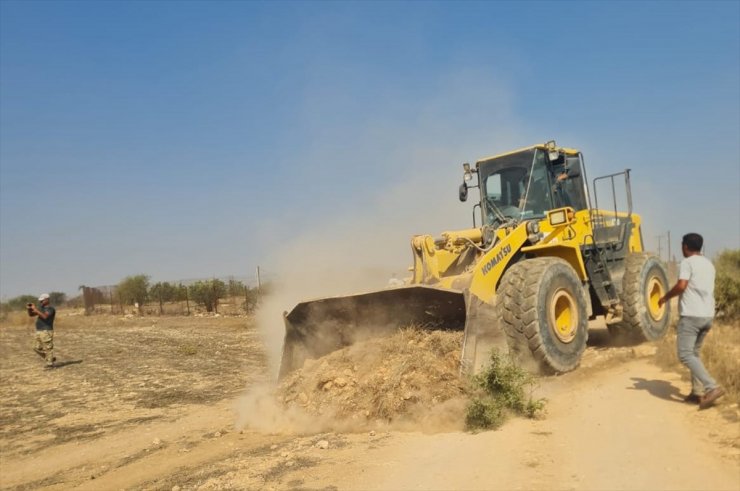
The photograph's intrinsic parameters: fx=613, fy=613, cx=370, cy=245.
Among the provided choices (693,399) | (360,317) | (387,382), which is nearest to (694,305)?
(693,399)

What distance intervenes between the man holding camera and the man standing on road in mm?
13258

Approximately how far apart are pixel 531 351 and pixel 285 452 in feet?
9.95

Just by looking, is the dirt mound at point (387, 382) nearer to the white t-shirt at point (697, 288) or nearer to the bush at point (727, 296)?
the white t-shirt at point (697, 288)

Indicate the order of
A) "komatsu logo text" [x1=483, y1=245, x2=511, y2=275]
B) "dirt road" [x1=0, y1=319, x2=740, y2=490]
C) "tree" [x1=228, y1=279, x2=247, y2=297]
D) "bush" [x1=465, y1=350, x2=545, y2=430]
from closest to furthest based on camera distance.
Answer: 1. "dirt road" [x1=0, y1=319, x2=740, y2=490]
2. "bush" [x1=465, y1=350, x2=545, y2=430]
3. "komatsu logo text" [x1=483, y1=245, x2=511, y2=275]
4. "tree" [x1=228, y1=279, x2=247, y2=297]

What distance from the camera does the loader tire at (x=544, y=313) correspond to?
6980 mm

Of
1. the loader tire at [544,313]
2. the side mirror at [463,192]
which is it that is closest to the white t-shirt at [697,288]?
the loader tire at [544,313]

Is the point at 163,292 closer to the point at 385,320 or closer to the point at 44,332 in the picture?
the point at 44,332

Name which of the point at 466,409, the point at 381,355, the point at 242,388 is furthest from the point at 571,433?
the point at 242,388

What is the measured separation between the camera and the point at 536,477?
14.2 feet

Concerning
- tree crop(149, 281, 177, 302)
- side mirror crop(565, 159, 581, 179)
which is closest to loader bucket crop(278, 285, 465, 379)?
side mirror crop(565, 159, 581, 179)

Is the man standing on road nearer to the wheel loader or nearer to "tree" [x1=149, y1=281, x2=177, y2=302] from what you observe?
the wheel loader

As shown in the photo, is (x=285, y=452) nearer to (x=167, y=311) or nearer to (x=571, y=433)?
(x=571, y=433)

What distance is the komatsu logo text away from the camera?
7177 mm

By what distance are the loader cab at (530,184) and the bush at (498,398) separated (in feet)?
11.9
